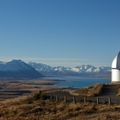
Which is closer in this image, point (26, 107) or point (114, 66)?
point (26, 107)

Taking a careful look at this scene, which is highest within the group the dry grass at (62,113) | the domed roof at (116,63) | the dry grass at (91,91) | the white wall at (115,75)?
the domed roof at (116,63)

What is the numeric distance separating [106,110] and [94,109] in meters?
1.10

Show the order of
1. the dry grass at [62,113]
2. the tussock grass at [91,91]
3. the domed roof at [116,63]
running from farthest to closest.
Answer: the domed roof at [116,63] < the tussock grass at [91,91] < the dry grass at [62,113]

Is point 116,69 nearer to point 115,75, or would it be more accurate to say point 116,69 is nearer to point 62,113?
point 115,75

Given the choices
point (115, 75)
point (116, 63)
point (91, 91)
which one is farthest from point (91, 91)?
point (116, 63)

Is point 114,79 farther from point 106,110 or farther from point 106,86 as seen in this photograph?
point 106,110

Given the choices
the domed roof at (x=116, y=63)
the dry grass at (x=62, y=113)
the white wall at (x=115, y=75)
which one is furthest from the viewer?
the domed roof at (x=116, y=63)

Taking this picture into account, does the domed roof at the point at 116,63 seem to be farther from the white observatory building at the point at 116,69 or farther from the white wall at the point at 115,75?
the white wall at the point at 115,75

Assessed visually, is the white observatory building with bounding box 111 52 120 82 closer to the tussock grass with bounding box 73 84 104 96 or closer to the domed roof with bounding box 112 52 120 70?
the domed roof with bounding box 112 52 120 70

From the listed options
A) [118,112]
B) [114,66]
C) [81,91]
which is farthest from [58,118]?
[114,66]

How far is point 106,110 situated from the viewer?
22.8 m

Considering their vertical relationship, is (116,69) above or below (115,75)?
above

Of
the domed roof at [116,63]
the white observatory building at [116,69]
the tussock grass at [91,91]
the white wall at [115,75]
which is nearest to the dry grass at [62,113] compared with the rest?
the tussock grass at [91,91]

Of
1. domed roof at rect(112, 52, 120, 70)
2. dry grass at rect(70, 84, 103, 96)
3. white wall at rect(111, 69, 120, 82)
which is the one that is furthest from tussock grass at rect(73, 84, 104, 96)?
domed roof at rect(112, 52, 120, 70)
